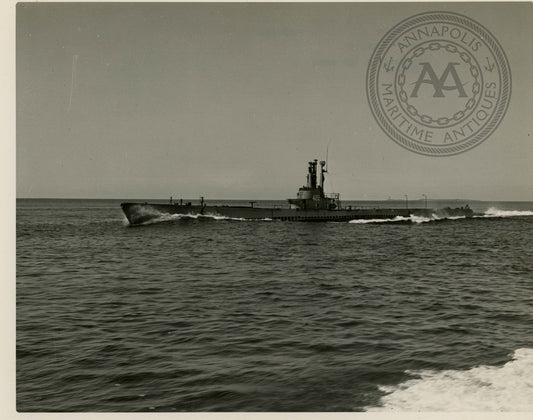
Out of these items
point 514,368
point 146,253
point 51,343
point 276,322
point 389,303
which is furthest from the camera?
point 146,253

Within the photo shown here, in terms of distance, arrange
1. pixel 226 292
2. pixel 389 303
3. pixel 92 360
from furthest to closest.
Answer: pixel 226 292 → pixel 389 303 → pixel 92 360

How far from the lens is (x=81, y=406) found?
11.9 meters

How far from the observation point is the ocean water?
12.2 meters

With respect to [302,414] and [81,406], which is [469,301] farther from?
[81,406]

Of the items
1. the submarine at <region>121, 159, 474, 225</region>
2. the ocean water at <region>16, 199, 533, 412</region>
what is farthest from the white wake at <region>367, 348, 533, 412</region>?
the submarine at <region>121, 159, 474, 225</region>

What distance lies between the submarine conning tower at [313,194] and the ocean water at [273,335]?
39327 millimetres

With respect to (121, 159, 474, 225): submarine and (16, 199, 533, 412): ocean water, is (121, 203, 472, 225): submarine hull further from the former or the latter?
(16, 199, 533, 412): ocean water

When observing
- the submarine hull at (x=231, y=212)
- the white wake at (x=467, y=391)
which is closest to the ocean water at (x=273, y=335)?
Answer: the white wake at (x=467, y=391)

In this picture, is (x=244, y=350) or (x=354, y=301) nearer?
(x=244, y=350)

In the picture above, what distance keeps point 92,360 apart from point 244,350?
4.46m

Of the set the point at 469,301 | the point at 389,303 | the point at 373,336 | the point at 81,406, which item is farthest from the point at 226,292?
the point at 81,406

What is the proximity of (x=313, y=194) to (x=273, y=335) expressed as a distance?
59.1 metres

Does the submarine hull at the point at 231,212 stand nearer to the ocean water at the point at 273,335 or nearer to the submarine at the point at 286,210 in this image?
the submarine at the point at 286,210

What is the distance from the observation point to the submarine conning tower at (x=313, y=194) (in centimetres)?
7438
